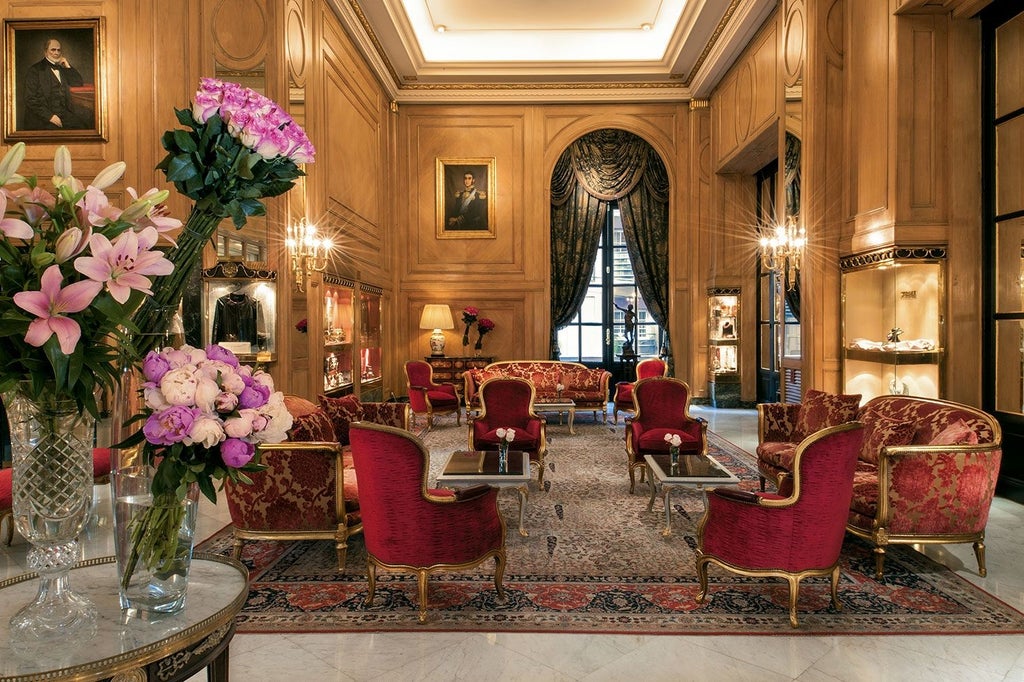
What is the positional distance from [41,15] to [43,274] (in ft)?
24.7

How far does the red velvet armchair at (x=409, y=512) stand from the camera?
2855 mm

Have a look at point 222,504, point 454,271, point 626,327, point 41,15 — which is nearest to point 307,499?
point 222,504

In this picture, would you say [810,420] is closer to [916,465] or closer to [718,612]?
[916,465]

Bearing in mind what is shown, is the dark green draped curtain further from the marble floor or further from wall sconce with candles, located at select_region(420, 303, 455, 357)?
the marble floor

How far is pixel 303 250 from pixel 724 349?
718 centimetres

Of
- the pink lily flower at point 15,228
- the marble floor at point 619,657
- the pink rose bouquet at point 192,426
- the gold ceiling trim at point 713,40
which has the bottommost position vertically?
the marble floor at point 619,657

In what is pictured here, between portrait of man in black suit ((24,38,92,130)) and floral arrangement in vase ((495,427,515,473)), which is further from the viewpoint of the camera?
portrait of man in black suit ((24,38,92,130))

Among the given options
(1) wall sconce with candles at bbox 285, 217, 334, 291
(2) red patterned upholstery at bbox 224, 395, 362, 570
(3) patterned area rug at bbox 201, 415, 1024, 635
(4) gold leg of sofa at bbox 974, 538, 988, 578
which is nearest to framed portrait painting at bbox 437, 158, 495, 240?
(1) wall sconce with candles at bbox 285, 217, 334, 291

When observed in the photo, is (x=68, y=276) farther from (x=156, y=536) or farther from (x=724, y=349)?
(x=724, y=349)

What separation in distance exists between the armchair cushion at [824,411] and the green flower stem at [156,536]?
457cm

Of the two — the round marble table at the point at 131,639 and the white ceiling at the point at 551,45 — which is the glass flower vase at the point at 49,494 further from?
the white ceiling at the point at 551,45

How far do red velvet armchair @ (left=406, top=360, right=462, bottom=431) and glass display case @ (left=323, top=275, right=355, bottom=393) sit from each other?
0.91m

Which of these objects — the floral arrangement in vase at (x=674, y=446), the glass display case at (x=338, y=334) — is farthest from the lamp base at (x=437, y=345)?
the floral arrangement in vase at (x=674, y=446)

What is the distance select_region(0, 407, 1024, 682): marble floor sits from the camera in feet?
7.82
